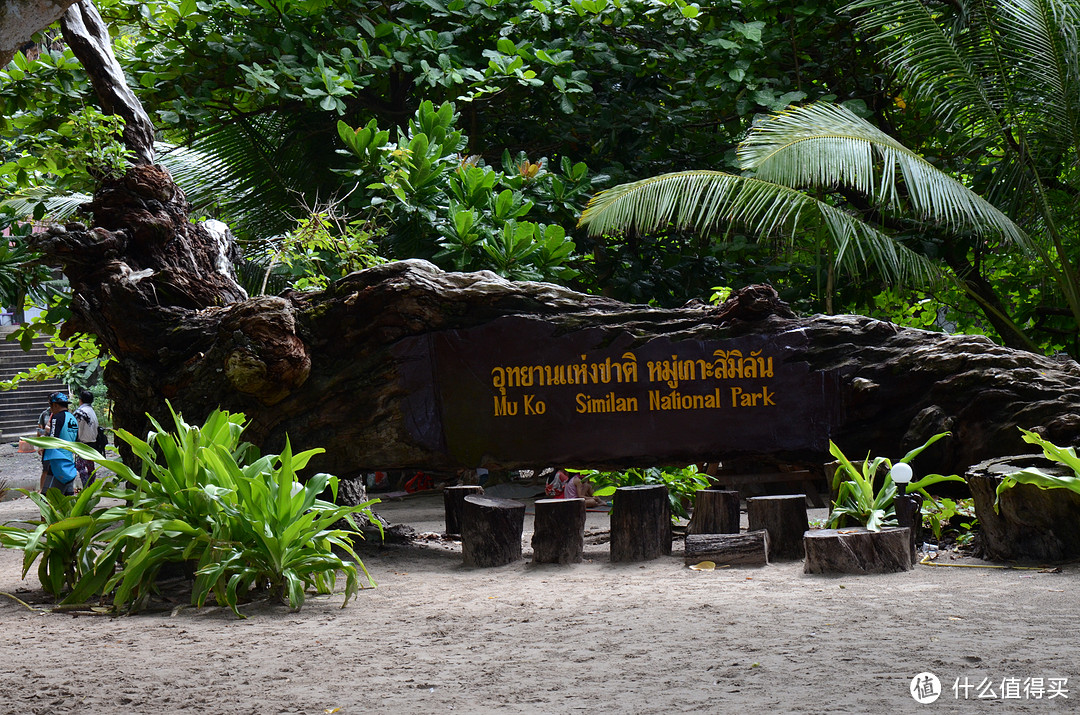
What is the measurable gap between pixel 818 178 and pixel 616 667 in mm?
4983

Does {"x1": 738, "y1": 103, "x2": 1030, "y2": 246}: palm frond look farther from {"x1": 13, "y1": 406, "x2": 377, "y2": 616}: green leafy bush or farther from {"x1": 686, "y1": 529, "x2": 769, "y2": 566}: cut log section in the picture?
{"x1": 13, "y1": 406, "x2": 377, "y2": 616}: green leafy bush

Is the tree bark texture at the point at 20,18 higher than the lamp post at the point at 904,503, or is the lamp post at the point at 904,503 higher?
the tree bark texture at the point at 20,18

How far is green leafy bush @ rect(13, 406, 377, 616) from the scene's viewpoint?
420 centimetres

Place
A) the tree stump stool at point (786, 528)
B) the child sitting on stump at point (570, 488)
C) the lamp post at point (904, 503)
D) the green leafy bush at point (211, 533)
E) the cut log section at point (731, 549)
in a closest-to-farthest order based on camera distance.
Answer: the green leafy bush at point (211, 533)
the lamp post at point (904, 503)
the cut log section at point (731, 549)
the tree stump stool at point (786, 528)
the child sitting on stump at point (570, 488)

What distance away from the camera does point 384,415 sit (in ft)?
19.5

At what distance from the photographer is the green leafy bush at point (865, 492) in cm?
492

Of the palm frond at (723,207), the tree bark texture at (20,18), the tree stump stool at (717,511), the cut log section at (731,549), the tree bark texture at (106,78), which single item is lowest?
the cut log section at (731,549)

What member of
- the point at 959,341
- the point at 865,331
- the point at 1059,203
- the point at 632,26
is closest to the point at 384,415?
the point at 865,331

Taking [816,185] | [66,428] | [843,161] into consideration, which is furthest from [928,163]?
[66,428]

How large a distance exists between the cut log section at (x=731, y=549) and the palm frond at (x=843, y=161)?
2.96 meters

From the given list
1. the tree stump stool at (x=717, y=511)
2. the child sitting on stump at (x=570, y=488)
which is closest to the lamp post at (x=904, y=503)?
the tree stump stool at (x=717, y=511)

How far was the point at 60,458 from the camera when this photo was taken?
8164mm

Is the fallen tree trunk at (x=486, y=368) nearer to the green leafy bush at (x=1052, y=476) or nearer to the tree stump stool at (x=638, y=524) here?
→ the tree stump stool at (x=638, y=524)

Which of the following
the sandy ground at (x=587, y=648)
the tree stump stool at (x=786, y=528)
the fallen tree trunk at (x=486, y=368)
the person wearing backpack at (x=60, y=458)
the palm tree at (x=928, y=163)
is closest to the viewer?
the sandy ground at (x=587, y=648)
